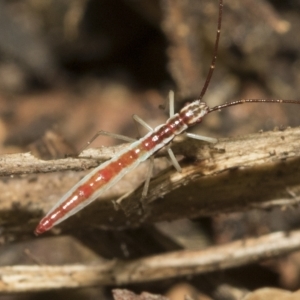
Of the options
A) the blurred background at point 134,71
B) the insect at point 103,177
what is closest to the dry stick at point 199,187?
the insect at point 103,177

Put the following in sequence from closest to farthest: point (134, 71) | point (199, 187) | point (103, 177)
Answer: point (103, 177) → point (199, 187) → point (134, 71)

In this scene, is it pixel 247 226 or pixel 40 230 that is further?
pixel 247 226

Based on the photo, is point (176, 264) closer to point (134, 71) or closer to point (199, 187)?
point (199, 187)

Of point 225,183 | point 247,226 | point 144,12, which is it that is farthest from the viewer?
point 144,12

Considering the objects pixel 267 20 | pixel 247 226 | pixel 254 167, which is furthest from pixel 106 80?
pixel 254 167

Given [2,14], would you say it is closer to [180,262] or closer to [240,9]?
[240,9]

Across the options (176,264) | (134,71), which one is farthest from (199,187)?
(134,71)

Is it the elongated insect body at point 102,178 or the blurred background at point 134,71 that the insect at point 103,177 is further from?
the blurred background at point 134,71

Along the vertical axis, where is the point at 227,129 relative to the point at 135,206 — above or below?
above

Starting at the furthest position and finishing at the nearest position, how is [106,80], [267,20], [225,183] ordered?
[106,80], [267,20], [225,183]
